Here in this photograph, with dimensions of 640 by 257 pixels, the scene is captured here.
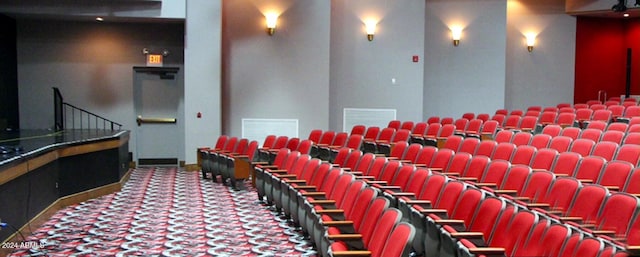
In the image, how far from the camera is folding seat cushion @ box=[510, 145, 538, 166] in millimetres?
5090

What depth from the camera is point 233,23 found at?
30.7 feet

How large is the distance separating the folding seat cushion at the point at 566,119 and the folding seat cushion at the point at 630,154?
2969 mm

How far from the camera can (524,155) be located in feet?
16.9

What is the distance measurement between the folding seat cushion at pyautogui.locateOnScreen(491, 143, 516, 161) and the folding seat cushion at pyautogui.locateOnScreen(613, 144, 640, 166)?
0.81 metres

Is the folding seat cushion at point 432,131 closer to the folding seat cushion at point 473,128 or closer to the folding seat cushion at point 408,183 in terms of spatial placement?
the folding seat cushion at point 473,128

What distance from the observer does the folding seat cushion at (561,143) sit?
5.56 meters

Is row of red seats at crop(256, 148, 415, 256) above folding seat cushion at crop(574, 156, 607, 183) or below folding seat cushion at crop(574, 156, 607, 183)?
below

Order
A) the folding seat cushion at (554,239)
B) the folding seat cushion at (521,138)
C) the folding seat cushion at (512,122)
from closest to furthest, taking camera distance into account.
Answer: the folding seat cushion at (554,239)
the folding seat cushion at (521,138)
the folding seat cushion at (512,122)

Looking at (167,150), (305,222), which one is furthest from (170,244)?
(167,150)

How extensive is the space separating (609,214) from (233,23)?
7.04 metres

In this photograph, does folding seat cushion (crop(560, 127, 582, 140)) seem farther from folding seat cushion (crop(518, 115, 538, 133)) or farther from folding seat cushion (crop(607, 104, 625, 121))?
folding seat cushion (crop(607, 104, 625, 121))

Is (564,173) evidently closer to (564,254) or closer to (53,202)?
(564,254)

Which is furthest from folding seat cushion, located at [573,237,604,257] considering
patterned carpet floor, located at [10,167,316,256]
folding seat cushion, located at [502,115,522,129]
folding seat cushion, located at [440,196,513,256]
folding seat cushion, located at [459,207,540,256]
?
folding seat cushion, located at [502,115,522,129]

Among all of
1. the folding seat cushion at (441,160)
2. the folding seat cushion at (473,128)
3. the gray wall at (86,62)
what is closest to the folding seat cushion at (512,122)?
the folding seat cushion at (473,128)
